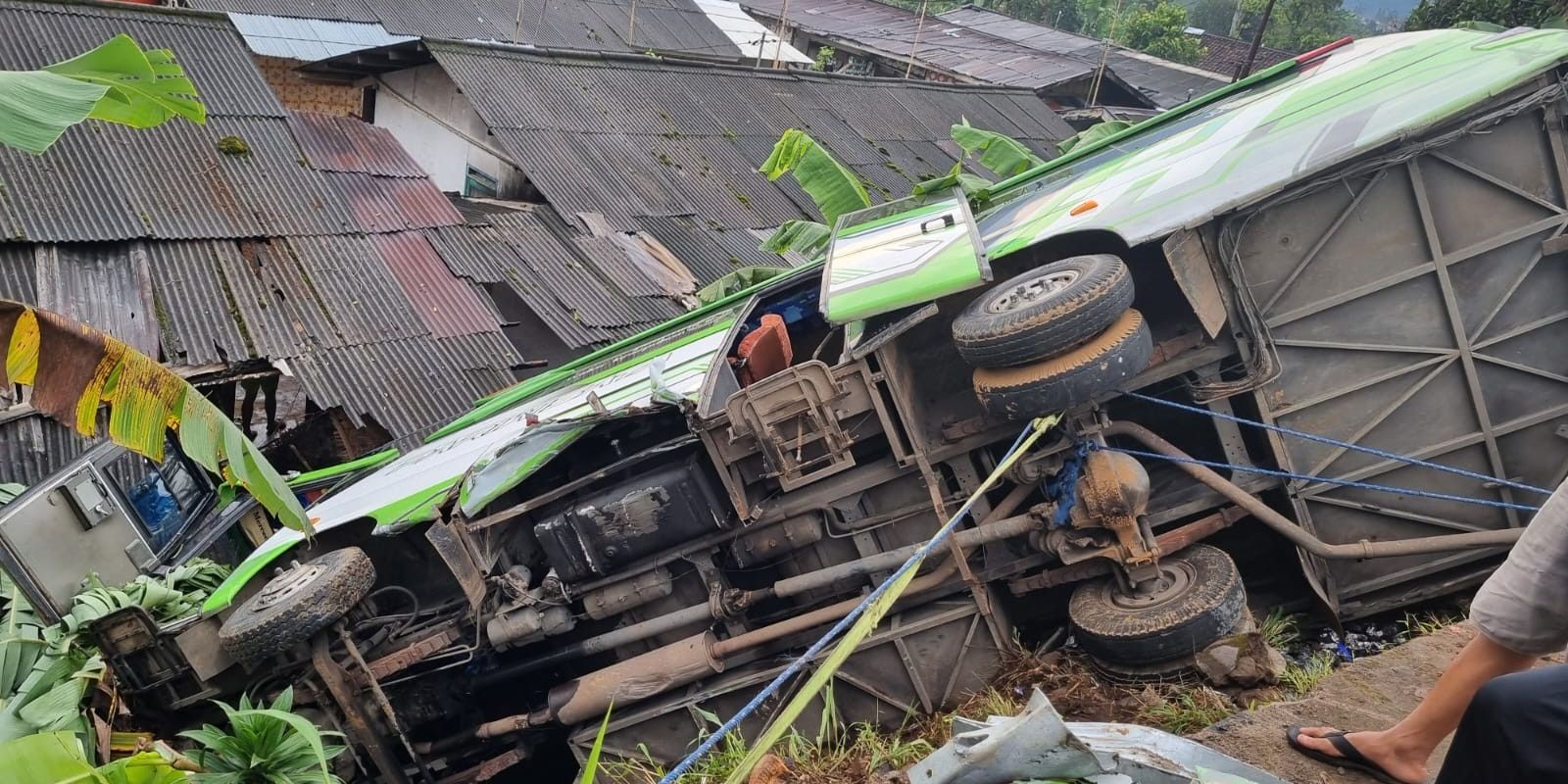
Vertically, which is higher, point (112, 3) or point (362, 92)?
point (112, 3)

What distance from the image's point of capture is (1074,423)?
180 inches

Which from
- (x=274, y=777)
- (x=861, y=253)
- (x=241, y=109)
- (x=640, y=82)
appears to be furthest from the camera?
(x=640, y=82)

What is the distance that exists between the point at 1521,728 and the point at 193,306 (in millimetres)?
9770

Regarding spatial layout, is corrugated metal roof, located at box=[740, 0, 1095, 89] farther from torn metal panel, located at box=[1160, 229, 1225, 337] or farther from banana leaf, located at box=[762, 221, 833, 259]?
torn metal panel, located at box=[1160, 229, 1225, 337]

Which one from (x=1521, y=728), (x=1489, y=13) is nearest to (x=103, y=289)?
(x=1521, y=728)

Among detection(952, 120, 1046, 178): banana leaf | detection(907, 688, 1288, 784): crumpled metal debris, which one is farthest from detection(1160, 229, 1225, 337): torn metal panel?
detection(952, 120, 1046, 178): banana leaf

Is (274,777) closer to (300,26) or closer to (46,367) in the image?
(46,367)

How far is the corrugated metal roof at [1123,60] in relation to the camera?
2608 centimetres

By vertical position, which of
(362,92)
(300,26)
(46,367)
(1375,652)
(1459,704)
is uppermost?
(300,26)

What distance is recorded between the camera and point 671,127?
49.9 ft

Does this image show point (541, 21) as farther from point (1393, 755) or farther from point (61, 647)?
point (1393, 755)

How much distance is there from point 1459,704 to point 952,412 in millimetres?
2870

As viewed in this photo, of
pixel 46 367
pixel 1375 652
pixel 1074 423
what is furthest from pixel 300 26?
pixel 1375 652

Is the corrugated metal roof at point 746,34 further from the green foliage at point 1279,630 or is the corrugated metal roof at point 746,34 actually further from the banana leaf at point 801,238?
the green foliage at point 1279,630
